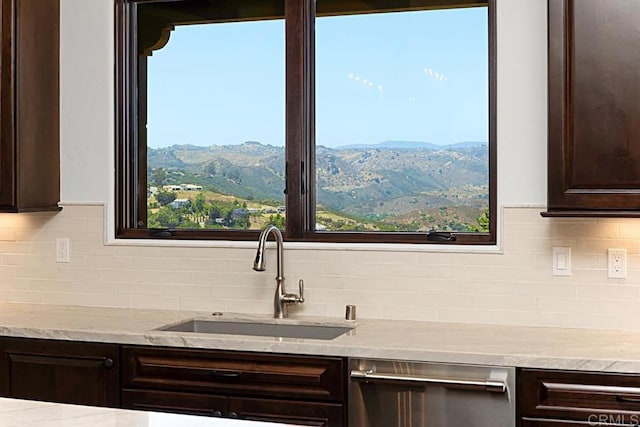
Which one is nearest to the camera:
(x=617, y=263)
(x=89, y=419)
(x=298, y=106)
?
(x=89, y=419)

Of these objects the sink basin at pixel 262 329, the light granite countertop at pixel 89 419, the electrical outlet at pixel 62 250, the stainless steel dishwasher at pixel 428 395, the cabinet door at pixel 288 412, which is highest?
the electrical outlet at pixel 62 250

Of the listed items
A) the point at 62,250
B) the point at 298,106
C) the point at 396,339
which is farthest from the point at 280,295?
the point at 62,250

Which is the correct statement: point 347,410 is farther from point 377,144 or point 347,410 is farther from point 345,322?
point 377,144

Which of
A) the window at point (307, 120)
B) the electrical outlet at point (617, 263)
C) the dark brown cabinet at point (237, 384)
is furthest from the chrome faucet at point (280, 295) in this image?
the electrical outlet at point (617, 263)

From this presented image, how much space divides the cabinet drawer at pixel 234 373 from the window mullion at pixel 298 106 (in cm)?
83

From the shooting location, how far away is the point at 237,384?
120 inches

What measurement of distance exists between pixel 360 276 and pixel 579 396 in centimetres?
114

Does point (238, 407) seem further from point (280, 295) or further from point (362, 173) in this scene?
point (362, 173)

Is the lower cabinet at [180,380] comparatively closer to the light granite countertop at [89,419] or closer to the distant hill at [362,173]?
the distant hill at [362,173]

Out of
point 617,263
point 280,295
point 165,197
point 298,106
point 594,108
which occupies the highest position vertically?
point 298,106

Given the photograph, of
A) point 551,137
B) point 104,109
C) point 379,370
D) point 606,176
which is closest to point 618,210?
point 606,176

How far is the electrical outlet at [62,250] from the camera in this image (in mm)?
3984

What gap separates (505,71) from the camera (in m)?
3.40

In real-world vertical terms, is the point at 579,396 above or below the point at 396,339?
below
